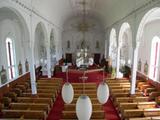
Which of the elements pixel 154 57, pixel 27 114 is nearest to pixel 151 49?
pixel 154 57

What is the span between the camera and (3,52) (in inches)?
505

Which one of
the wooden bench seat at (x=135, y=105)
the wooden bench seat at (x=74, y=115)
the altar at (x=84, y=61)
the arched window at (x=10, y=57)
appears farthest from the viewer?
the arched window at (x=10, y=57)

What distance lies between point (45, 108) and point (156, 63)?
9.66 metres

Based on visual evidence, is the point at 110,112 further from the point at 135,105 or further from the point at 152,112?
the point at 152,112

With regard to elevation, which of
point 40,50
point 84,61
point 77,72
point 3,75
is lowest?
point 3,75

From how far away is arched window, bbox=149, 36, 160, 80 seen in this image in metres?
13.5

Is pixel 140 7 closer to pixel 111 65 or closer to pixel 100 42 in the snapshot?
pixel 111 65

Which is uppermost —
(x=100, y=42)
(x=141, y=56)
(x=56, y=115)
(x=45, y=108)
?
(x=100, y=42)

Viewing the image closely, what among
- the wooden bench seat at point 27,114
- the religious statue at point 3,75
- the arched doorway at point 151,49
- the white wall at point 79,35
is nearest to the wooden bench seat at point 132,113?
the wooden bench seat at point 27,114

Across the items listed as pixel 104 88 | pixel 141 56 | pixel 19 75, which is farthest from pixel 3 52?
pixel 141 56

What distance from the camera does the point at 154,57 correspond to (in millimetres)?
14039

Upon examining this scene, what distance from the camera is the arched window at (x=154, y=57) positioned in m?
13.5

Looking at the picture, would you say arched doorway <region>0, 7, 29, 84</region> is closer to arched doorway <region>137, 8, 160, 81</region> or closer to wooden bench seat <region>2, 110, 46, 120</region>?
wooden bench seat <region>2, 110, 46, 120</region>

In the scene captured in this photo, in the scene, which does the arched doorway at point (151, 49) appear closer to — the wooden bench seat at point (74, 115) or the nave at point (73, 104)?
the nave at point (73, 104)
